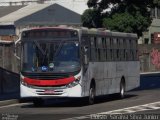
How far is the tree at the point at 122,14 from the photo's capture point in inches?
2427

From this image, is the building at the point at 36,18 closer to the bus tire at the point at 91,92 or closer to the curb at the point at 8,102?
the curb at the point at 8,102

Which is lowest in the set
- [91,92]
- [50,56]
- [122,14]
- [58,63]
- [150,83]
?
[150,83]

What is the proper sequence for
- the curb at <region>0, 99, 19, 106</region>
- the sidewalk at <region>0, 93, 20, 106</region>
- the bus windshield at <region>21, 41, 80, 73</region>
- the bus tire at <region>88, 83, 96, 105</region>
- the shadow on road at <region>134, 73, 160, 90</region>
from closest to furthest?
the bus windshield at <region>21, 41, 80, 73</region>
the bus tire at <region>88, 83, 96, 105</region>
the curb at <region>0, 99, 19, 106</region>
the sidewalk at <region>0, 93, 20, 106</region>
the shadow on road at <region>134, 73, 160, 90</region>

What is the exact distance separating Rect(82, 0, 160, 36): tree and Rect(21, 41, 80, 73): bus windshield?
123 ft

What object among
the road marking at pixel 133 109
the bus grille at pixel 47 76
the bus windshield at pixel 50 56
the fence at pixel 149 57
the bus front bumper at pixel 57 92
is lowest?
the fence at pixel 149 57

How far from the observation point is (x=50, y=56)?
2353 cm

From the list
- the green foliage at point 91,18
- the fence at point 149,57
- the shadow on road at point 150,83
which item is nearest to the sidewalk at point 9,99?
the shadow on road at point 150,83

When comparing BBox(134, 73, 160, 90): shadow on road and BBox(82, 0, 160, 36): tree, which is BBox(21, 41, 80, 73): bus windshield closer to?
BBox(134, 73, 160, 90): shadow on road

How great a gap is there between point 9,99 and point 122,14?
3655cm

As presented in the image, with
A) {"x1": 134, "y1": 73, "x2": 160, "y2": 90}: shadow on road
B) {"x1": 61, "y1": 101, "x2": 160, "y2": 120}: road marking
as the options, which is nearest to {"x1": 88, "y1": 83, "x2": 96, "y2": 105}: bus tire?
{"x1": 61, "y1": 101, "x2": 160, "y2": 120}: road marking

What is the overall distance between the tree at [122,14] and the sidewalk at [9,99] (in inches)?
1299

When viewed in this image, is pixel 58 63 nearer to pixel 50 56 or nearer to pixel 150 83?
pixel 50 56

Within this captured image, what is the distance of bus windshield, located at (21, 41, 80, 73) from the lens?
2339 cm

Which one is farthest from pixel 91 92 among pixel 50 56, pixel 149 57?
pixel 149 57
